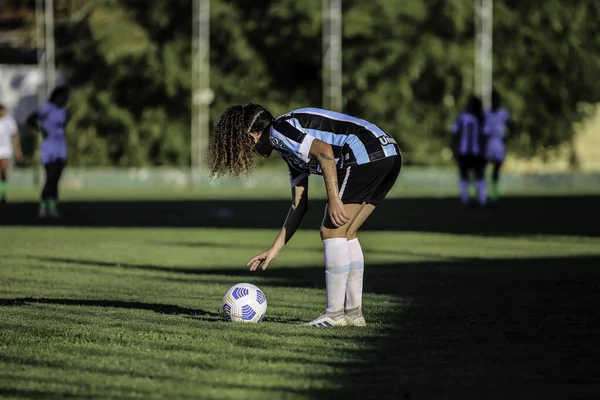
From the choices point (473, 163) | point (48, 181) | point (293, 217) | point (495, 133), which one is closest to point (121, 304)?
point (293, 217)

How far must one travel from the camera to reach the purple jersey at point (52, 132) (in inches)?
974

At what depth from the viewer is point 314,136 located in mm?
8430

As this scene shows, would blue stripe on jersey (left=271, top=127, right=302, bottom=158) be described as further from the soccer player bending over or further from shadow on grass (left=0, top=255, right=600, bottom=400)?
shadow on grass (left=0, top=255, right=600, bottom=400)

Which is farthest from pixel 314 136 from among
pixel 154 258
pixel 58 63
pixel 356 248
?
pixel 58 63

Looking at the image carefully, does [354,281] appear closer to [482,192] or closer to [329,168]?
[329,168]

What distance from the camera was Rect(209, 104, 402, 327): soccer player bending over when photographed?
27.5 ft

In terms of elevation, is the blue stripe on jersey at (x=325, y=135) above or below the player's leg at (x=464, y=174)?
above

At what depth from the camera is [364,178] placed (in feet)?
28.7

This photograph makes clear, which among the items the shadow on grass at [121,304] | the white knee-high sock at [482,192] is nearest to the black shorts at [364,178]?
the shadow on grass at [121,304]

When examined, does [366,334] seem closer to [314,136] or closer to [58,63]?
[314,136]

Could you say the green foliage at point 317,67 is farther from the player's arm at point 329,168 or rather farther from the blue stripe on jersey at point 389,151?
the player's arm at point 329,168

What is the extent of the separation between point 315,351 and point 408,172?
4075cm

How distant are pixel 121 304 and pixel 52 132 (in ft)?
49.5

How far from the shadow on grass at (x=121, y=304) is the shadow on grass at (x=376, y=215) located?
11394mm
